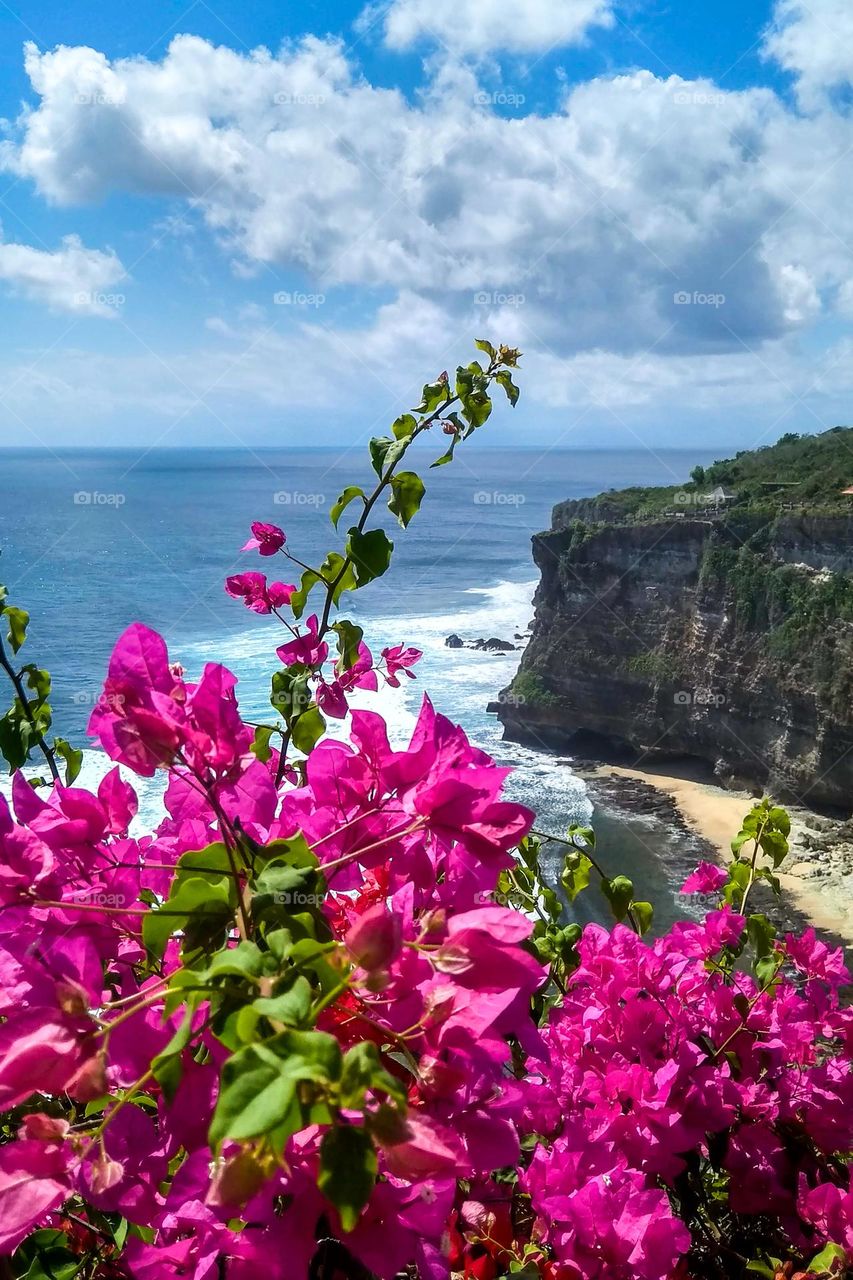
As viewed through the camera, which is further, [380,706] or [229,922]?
[380,706]

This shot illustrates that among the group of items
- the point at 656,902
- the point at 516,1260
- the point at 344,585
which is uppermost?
the point at 344,585

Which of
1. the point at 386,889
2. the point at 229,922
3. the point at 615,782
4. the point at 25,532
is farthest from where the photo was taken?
the point at 25,532

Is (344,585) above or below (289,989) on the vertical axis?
above

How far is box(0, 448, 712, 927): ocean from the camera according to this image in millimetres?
20516

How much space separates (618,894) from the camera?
4.82 ft

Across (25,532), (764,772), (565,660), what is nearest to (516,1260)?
(764,772)

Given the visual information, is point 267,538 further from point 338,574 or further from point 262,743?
point 262,743

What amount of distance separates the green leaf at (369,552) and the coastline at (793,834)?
12785 mm

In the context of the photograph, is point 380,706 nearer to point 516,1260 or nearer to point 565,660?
point 565,660

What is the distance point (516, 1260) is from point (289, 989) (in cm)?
66

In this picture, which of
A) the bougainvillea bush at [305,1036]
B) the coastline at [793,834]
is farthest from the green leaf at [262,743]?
the coastline at [793,834]

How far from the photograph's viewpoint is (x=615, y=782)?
22344 mm

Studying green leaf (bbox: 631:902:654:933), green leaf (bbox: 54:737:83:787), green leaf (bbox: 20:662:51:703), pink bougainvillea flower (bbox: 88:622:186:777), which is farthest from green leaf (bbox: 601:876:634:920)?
pink bougainvillea flower (bbox: 88:622:186:777)

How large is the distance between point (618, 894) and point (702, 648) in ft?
69.2
